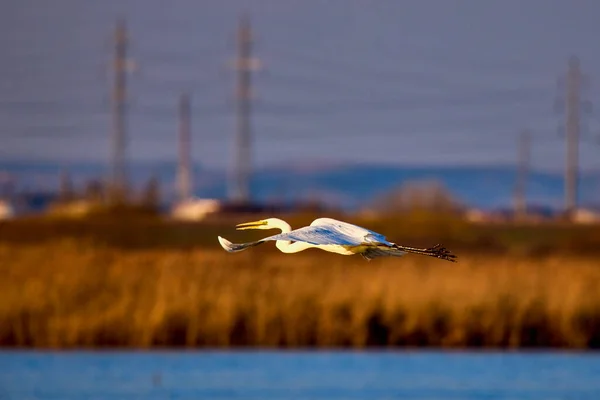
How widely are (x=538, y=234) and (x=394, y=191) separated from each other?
7.09 metres

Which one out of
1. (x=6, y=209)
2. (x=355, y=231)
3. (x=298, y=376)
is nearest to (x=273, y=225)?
(x=355, y=231)

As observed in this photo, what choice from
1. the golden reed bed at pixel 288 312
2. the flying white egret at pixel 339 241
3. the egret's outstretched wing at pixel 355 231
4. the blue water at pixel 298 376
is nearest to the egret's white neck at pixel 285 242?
the flying white egret at pixel 339 241

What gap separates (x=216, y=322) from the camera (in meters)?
23.0

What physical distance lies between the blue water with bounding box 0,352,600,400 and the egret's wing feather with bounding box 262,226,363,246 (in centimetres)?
1148

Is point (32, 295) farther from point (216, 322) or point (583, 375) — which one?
point (583, 375)

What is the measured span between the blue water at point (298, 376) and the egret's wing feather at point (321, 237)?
37.7 feet

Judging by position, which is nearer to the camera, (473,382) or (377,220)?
(473,382)

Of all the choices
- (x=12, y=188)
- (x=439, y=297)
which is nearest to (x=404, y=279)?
(x=439, y=297)

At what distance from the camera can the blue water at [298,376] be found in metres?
21.7

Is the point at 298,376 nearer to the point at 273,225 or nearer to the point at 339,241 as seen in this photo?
the point at 273,225

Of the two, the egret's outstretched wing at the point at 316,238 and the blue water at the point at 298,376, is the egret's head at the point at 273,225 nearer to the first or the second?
the egret's outstretched wing at the point at 316,238

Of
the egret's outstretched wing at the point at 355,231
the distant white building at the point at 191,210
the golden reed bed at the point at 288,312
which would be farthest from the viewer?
the distant white building at the point at 191,210

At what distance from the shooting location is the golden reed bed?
22828 millimetres

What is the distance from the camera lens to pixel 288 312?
23031mm
